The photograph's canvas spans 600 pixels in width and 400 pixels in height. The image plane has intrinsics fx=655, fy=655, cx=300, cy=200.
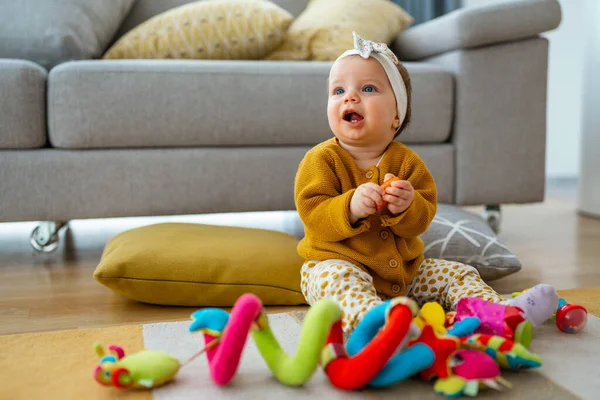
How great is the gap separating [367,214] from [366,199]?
38mm

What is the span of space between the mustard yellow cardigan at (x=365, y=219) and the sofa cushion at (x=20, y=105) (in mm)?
866

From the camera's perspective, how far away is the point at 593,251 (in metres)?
1.78

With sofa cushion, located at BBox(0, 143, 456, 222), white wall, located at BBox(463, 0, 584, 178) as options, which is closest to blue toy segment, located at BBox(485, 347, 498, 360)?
sofa cushion, located at BBox(0, 143, 456, 222)

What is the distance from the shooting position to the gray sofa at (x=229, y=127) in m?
1.67

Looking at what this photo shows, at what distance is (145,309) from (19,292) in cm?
32

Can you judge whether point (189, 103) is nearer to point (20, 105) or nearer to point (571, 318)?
point (20, 105)

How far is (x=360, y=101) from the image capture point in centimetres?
110

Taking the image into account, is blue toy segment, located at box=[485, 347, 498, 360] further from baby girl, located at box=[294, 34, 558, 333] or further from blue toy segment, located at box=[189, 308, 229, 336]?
blue toy segment, located at box=[189, 308, 229, 336]

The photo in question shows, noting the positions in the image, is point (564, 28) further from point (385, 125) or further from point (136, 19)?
point (385, 125)

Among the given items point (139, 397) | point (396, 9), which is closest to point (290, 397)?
point (139, 397)

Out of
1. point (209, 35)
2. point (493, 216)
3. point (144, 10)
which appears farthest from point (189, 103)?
point (493, 216)

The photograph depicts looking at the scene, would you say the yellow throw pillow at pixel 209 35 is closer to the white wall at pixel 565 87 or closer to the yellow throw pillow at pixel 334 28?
the yellow throw pillow at pixel 334 28

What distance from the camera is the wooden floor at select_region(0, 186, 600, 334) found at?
1.21m

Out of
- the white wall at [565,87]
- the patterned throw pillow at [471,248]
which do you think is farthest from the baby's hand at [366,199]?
the white wall at [565,87]
